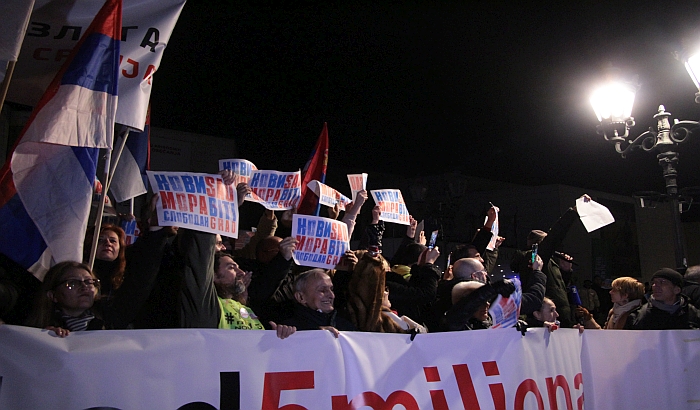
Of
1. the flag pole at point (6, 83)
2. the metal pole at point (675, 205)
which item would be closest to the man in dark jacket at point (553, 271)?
the metal pole at point (675, 205)

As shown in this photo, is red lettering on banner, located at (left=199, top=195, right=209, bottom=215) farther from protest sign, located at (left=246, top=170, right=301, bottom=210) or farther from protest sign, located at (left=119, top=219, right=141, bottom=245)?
protest sign, located at (left=246, top=170, right=301, bottom=210)

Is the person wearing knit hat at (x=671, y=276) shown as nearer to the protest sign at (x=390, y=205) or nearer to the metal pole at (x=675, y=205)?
the metal pole at (x=675, y=205)

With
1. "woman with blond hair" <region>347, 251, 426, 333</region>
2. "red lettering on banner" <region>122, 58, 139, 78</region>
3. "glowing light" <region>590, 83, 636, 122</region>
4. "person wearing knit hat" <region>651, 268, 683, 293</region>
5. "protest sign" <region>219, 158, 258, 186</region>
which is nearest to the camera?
"woman with blond hair" <region>347, 251, 426, 333</region>

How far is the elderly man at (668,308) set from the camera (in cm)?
506

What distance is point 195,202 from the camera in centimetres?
337

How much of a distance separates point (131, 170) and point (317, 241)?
150cm

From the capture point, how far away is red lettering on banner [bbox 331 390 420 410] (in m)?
3.22

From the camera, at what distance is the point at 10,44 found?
11.1 ft

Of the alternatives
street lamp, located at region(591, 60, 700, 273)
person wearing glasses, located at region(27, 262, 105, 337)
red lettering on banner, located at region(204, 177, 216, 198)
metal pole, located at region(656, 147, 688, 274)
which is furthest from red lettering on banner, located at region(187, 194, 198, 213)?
street lamp, located at region(591, 60, 700, 273)

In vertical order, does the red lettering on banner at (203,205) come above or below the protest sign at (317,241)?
above

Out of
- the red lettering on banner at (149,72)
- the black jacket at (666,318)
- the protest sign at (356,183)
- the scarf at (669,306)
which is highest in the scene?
the red lettering on banner at (149,72)

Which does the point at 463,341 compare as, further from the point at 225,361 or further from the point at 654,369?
the point at 654,369

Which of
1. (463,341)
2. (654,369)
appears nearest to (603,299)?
(654,369)

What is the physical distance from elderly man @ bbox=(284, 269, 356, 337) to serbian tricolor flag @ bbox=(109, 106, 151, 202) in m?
1.56
